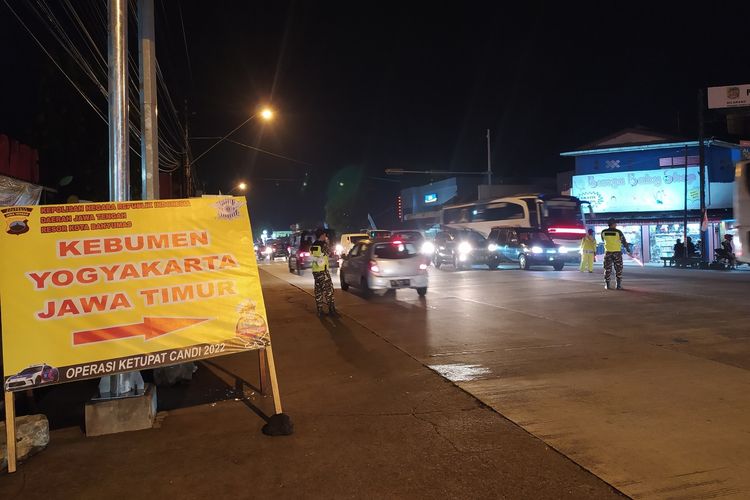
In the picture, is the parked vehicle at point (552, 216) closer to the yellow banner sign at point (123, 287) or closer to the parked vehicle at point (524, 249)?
the parked vehicle at point (524, 249)

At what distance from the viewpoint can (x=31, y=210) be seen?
4664 millimetres

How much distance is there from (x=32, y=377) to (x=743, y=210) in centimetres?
1043

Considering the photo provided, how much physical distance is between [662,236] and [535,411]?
30393 mm

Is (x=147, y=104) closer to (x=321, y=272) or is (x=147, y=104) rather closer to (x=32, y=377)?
(x=32, y=377)

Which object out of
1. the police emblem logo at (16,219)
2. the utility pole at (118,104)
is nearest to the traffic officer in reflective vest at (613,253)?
the utility pole at (118,104)

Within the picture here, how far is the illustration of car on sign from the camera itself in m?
4.33

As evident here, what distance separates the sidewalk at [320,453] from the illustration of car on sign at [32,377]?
0.64 metres

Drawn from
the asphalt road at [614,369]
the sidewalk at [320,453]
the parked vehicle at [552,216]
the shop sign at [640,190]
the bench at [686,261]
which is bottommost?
the sidewalk at [320,453]

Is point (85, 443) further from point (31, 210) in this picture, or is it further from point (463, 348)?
point (463, 348)

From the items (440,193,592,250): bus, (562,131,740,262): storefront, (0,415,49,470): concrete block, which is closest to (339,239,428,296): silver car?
(0,415,49,470): concrete block

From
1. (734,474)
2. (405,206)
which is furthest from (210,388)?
(405,206)

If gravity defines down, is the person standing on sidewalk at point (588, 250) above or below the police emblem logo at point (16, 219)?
below

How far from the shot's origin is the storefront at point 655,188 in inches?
1200

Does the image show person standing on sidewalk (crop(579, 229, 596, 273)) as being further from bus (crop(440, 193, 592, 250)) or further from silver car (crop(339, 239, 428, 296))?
silver car (crop(339, 239, 428, 296))
